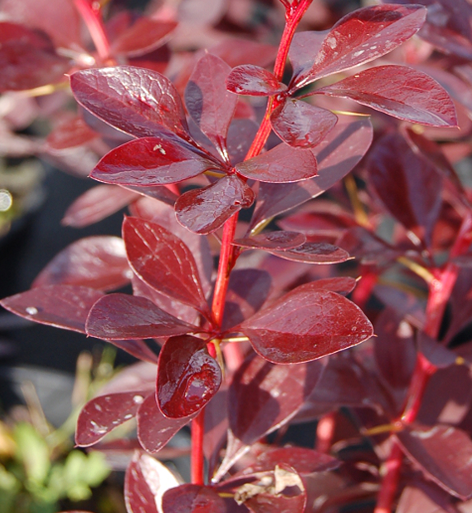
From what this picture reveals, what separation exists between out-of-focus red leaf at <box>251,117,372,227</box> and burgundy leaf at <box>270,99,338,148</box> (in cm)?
11

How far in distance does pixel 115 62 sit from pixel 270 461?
537mm

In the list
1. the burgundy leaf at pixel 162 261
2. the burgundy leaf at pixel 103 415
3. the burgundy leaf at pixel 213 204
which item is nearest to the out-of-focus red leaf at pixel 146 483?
the burgundy leaf at pixel 103 415

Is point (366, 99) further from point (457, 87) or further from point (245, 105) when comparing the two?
point (457, 87)

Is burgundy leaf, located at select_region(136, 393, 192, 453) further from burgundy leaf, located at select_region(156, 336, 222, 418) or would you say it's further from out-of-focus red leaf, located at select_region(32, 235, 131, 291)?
out-of-focus red leaf, located at select_region(32, 235, 131, 291)

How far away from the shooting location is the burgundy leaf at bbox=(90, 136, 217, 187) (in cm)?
35

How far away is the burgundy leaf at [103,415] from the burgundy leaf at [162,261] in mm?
112

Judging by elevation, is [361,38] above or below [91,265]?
above

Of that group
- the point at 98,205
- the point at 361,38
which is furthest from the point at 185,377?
the point at 98,205

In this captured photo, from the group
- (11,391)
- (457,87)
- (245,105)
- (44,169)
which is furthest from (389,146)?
(44,169)

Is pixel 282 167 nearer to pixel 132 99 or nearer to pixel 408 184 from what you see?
pixel 132 99

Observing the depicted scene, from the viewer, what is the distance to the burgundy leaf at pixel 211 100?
0.45m

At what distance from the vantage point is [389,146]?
722 mm

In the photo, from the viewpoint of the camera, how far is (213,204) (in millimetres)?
357

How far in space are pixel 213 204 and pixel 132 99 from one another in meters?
0.12
